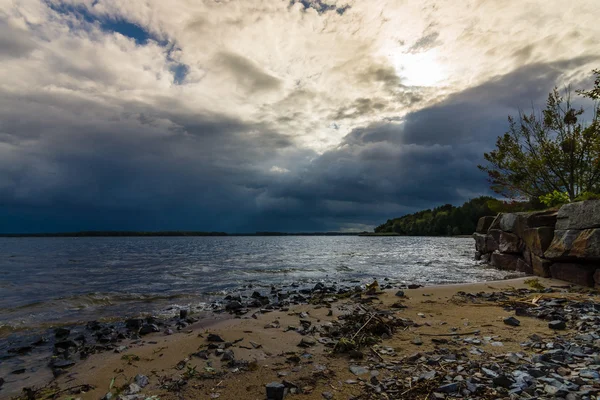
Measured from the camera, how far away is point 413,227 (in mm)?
169250

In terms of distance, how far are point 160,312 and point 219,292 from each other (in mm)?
4677

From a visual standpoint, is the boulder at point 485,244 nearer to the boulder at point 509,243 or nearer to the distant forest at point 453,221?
the boulder at point 509,243

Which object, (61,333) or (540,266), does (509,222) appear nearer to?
(540,266)

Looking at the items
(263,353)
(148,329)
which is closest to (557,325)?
(263,353)

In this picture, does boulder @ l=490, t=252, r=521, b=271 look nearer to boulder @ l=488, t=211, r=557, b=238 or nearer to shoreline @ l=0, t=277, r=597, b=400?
boulder @ l=488, t=211, r=557, b=238

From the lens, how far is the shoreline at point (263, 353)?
5.72m

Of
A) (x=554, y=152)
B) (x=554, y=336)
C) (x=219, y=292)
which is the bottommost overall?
(x=219, y=292)

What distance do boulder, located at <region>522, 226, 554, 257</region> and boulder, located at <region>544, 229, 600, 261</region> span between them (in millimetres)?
978

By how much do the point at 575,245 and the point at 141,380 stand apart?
17433mm

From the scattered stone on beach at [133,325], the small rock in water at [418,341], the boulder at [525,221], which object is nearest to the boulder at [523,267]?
the boulder at [525,221]

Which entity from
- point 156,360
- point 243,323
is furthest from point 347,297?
point 156,360

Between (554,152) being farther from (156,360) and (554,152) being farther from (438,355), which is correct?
(156,360)

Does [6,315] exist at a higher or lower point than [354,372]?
lower

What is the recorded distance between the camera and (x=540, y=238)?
17.4 metres
